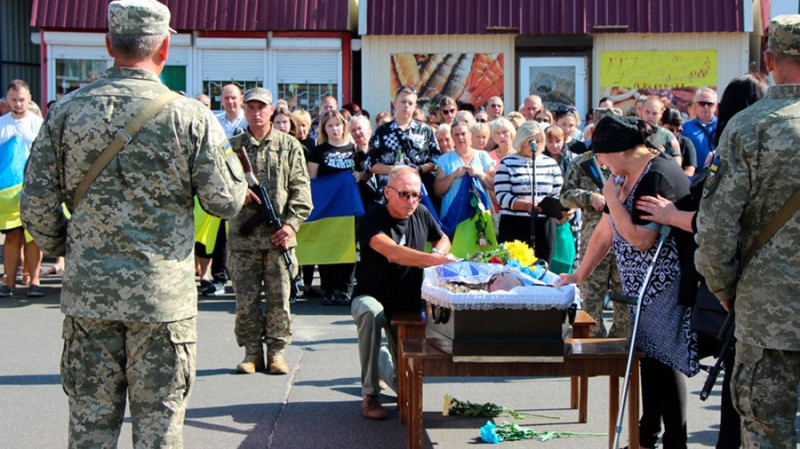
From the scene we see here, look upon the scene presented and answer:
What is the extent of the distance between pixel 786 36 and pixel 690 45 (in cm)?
1584

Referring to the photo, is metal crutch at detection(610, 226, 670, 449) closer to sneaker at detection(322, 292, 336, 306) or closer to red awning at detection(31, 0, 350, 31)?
sneaker at detection(322, 292, 336, 306)

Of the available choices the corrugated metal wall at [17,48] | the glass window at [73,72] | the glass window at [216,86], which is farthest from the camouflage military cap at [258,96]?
the corrugated metal wall at [17,48]

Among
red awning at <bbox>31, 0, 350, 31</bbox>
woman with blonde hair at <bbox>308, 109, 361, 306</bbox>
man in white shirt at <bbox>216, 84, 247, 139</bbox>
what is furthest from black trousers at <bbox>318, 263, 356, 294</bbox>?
red awning at <bbox>31, 0, 350, 31</bbox>

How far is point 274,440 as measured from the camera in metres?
5.84

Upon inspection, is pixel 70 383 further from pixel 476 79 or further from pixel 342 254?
pixel 476 79

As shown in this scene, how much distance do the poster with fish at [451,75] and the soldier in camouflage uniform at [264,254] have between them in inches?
456

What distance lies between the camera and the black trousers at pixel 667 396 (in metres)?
5.02

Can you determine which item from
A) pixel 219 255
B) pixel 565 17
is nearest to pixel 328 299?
pixel 219 255

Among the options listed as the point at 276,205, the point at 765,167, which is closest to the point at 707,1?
the point at 276,205

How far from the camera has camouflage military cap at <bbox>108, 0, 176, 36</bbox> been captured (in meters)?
4.02

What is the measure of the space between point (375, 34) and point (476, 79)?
2117 mm

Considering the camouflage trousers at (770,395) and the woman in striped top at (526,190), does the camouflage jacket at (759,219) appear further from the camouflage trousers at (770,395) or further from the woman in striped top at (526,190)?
the woman in striped top at (526,190)

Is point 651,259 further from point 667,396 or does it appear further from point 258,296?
point 258,296

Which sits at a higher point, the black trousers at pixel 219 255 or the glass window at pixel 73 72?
the glass window at pixel 73 72
